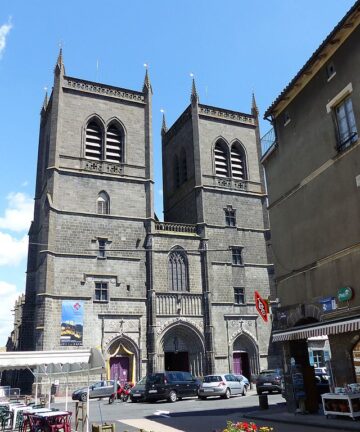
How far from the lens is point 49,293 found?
29.6 m

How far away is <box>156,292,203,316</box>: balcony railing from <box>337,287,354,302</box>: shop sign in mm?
20471

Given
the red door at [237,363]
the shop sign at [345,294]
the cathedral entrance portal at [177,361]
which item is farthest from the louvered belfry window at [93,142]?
the shop sign at [345,294]

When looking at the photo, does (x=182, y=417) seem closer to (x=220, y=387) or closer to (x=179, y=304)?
(x=220, y=387)

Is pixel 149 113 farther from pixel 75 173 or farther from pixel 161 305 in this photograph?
pixel 161 305

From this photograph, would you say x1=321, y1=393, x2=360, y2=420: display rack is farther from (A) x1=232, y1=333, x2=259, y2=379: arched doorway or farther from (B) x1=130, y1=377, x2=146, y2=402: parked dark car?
(A) x1=232, y1=333, x2=259, y2=379: arched doorway

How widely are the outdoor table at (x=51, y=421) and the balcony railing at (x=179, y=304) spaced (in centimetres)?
1967

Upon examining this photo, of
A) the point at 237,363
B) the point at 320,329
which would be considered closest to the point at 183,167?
the point at 237,363

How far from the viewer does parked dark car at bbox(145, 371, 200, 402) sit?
23.2m

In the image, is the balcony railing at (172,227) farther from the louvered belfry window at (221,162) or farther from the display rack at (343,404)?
the display rack at (343,404)

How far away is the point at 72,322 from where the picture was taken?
97.9ft

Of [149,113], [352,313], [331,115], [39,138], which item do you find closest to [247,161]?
[149,113]

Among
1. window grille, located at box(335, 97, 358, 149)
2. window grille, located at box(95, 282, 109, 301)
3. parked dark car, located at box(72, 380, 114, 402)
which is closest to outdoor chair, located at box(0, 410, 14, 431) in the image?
parked dark car, located at box(72, 380, 114, 402)

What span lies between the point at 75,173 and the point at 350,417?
26.2m

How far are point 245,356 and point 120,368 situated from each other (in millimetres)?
9851
